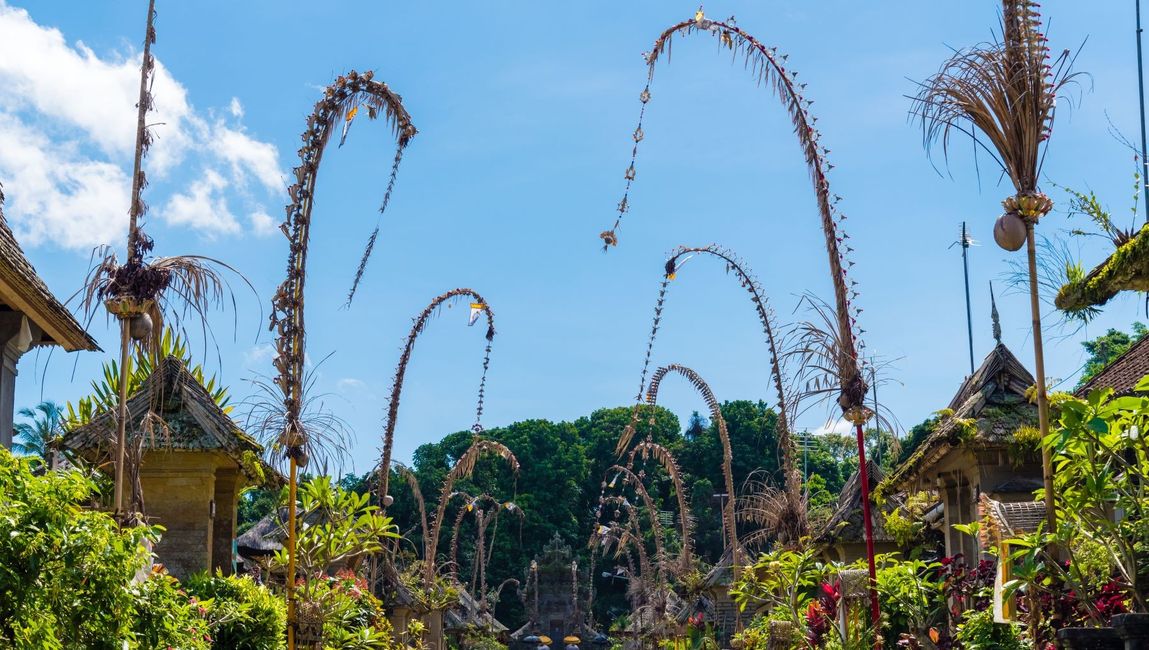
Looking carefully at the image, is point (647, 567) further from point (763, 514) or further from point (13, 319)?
point (13, 319)

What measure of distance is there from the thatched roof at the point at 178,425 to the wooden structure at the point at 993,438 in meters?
7.90

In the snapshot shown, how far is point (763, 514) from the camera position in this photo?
18.2m

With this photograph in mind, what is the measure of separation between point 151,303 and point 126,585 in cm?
322

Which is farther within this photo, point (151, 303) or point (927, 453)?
point (927, 453)

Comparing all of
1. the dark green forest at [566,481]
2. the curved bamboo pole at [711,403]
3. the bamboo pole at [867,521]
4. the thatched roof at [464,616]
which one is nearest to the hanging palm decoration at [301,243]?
the bamboo pole at [867,521]

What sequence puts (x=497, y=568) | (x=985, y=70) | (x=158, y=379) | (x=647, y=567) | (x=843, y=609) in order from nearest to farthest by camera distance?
(x=985, y=70)
(x=843, y=609)
(x=158, y=379)
(x=647, y=567)
(x=497, y=568)

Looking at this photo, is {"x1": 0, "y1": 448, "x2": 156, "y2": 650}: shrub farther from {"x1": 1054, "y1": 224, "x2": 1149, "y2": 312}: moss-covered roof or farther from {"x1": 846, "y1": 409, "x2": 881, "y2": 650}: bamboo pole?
{"x1": 1054, "y1": 224, "x2": 1149, "y2": 312}: moss-covered roof

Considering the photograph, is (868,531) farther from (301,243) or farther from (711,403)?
(711,403)

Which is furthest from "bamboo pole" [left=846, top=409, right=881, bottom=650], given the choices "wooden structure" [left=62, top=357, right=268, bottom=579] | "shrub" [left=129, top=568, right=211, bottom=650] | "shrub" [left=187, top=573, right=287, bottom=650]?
"wooden structure" [left=62, top=357, right=268, bottom=579]

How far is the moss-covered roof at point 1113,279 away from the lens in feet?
31.3

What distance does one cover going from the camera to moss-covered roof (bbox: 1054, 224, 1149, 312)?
9.55m

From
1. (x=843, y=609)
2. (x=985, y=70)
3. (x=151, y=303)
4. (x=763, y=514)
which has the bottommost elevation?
(x=843, y=609)

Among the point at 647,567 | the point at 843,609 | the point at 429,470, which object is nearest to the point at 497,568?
the point at 429,470

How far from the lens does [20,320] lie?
1405 centimetres
